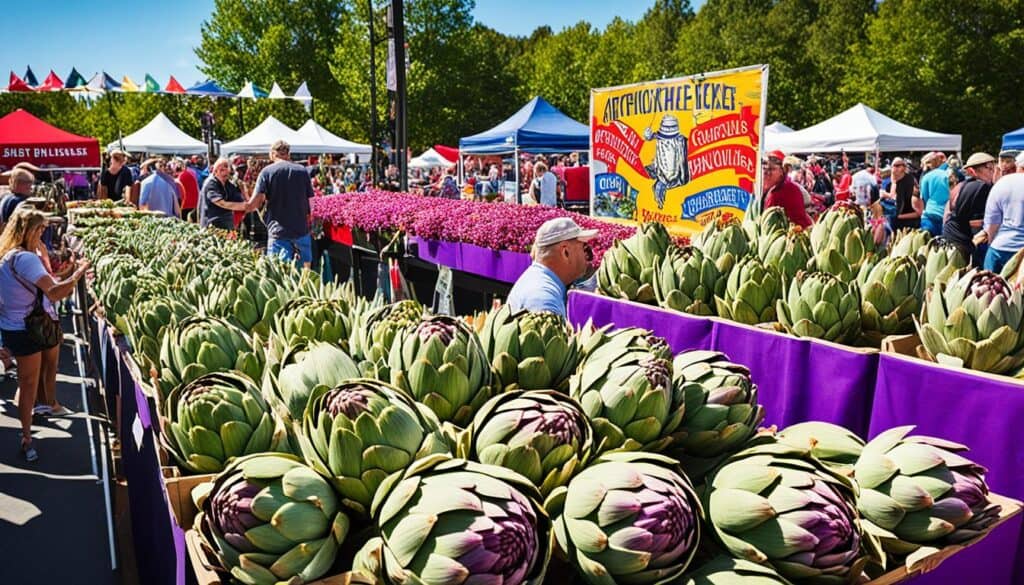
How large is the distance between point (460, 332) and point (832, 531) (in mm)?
811

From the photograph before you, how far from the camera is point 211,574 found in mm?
1361

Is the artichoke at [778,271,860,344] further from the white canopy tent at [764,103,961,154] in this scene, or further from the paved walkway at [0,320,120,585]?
the white canopy tent at [764,103,961,154]

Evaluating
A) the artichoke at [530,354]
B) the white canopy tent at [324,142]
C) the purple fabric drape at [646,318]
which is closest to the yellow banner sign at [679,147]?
the purple fabric drape at [646,318]

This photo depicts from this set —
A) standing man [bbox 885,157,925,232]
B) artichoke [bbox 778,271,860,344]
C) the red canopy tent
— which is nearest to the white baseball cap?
artichoke [bbox 778,271,860,344]

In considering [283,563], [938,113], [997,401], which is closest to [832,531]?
[283,563]

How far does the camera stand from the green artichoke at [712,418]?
1592 millimetres

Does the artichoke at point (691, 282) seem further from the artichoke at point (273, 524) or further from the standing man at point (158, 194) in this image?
the standing man at point (158, 194)

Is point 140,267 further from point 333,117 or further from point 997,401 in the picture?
point 333,117

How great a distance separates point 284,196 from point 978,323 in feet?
22.8

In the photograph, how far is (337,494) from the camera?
55.1 inches

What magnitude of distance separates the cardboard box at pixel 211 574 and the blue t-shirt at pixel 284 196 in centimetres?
708

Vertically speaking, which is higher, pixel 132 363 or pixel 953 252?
pixel 953 252

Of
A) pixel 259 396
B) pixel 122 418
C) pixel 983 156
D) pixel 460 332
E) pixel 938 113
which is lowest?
pixel 122 418

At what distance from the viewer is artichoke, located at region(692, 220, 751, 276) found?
3617mm
